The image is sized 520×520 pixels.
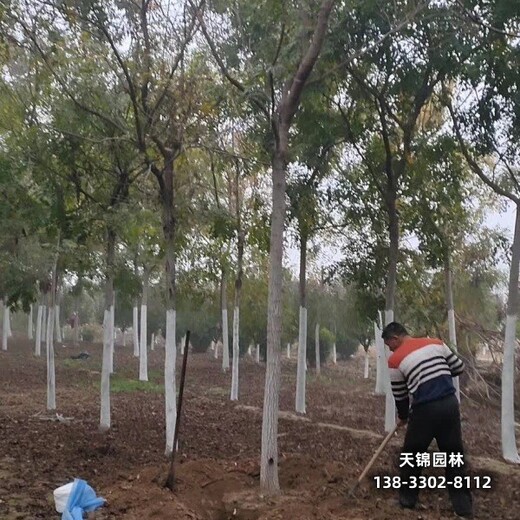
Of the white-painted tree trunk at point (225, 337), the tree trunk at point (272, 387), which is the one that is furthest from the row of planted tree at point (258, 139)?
the white-painted tree trunk at point (225, 337)

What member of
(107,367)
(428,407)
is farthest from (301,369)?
(428,407)

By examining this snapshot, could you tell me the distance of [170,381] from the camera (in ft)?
25.9

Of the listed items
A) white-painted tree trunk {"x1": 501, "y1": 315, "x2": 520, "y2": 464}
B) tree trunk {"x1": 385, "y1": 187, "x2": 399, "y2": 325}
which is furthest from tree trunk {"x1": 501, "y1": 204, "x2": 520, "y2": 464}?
tree trunk {"x1": 385, "y1": 187, "x2": 399, "y2": 325}

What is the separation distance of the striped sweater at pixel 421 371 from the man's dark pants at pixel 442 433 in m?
0.08

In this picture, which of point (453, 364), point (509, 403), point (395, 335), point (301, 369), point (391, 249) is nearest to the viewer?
point (453, 364)

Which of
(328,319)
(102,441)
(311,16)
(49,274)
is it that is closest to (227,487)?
(102,441)

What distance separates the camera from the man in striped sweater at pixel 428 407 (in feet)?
19.2

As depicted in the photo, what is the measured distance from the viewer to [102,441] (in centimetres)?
870

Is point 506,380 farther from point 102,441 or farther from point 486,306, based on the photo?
point 486,306

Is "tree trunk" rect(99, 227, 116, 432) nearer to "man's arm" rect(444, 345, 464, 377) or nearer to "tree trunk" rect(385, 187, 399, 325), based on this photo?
"tree trunk" rect(385, 187, 399, 325)

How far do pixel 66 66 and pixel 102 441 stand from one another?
15.4 ft

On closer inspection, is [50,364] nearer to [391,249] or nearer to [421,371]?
[391,249]

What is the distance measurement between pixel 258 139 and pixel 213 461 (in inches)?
178

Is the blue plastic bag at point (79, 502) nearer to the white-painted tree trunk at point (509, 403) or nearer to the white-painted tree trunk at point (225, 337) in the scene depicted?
the white-painted tree trunk at point (509, 403)
